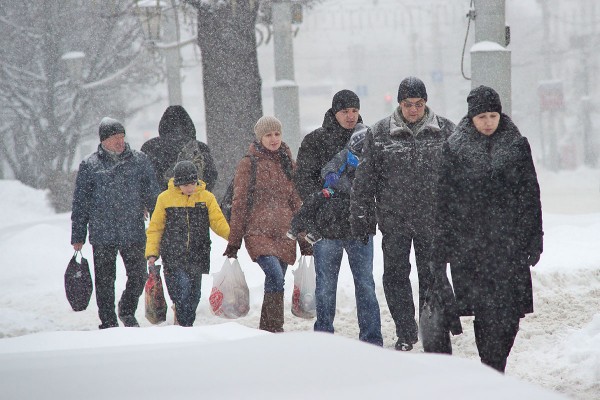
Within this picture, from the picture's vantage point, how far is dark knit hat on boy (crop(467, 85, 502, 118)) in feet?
16.9

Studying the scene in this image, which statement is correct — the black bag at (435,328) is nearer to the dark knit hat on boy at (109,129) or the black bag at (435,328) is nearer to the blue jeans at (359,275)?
the blue jeans at (359,275)

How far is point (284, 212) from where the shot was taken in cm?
718

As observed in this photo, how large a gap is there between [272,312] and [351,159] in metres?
1.29

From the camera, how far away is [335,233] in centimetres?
673

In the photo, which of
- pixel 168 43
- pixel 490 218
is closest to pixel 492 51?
pixel 490 218

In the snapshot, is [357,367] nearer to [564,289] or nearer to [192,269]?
[192,269]

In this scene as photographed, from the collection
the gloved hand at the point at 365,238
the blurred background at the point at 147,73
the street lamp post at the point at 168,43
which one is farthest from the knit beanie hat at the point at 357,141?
the street lamp post at the point at 168,43

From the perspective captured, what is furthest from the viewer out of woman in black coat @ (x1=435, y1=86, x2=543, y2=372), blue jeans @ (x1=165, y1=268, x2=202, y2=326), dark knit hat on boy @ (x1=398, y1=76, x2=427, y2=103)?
blue jeans @ (x1=165, y1=268, x2=202, y2=326)

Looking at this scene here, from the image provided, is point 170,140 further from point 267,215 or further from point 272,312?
point 272,312

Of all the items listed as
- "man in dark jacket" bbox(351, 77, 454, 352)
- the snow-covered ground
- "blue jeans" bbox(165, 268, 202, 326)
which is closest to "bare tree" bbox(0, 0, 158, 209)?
"blue jeans" bbox(165, 268, 202, 326)

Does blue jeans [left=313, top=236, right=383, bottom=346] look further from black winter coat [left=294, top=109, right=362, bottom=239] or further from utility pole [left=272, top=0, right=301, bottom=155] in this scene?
utility pole [left=272, top=0, right=301, bottom=155]

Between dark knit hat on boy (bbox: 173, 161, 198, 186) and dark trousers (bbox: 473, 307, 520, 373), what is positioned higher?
dark knit hat on boy (bbox: 173, 161, 198, 186)

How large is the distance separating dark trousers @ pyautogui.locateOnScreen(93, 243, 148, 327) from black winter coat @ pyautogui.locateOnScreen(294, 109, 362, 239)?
1651 mm

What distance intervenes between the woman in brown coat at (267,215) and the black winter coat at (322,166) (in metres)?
0.25
